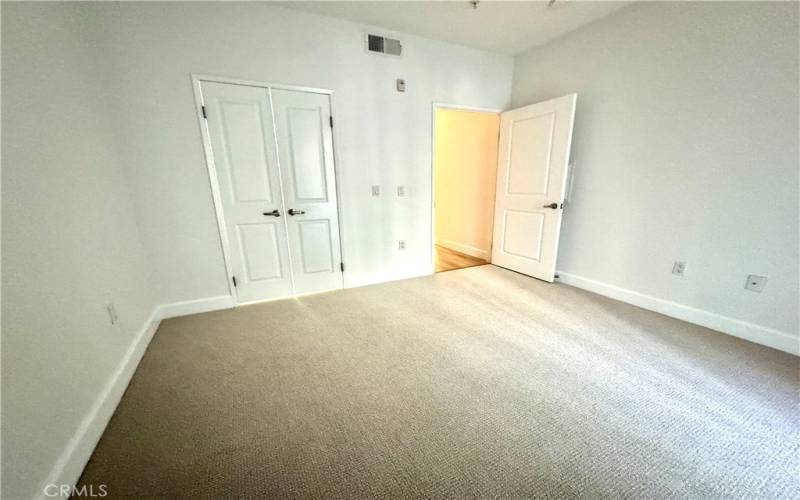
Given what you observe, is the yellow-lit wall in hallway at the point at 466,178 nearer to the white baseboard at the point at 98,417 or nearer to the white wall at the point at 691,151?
the white wall at the point at 691,151

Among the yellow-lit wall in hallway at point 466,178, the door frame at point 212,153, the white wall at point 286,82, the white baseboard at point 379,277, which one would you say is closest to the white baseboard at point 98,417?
the white wall at point 286,82

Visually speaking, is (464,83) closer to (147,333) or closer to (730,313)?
(730,313)

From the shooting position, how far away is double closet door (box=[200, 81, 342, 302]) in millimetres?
2430

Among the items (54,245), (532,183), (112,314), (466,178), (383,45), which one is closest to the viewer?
(54,245)

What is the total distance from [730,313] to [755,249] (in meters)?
0.52

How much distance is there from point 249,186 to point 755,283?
4.14 m

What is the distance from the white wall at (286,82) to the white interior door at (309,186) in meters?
0.14

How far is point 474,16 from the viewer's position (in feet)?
8.32

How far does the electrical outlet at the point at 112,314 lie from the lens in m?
1.68


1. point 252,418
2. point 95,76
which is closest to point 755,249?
point 252,418

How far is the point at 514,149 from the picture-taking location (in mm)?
3318

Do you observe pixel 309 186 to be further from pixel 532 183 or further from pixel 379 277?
pixel 532 183

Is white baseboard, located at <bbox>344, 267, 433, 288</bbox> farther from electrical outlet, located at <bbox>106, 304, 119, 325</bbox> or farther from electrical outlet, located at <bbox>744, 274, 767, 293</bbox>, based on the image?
electrical outlet, located at <bbox>744, 274, 767, 293</bbox>

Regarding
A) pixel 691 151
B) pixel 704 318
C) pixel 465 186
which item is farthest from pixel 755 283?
pixel 465 186
